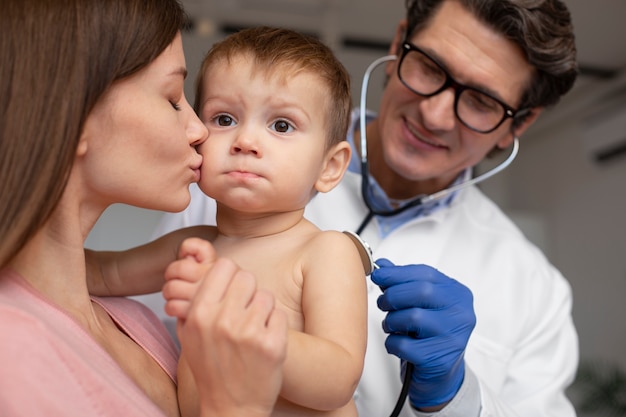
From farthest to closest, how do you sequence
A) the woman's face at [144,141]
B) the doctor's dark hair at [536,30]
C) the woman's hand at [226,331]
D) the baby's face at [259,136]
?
the doctor's dark hair at [536,30], the baby's face at [259,136], the woman's face at [144,141], the woman's hand at [226,331]

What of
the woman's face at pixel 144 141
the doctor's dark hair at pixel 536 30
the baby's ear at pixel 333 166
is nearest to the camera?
the woman's face at pixel 144 141

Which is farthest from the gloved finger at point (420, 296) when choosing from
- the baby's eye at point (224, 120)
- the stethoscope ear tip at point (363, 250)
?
the baby's eye at point (224, 120)

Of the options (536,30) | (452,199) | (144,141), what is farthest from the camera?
(452,199)

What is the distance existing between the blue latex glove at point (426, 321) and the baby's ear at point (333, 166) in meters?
0.18

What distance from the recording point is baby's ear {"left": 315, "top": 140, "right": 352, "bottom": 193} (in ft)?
3.57

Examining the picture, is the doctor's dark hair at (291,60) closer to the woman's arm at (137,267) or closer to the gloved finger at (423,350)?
the woman's arm at (137,267)

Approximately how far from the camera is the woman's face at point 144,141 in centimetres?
85

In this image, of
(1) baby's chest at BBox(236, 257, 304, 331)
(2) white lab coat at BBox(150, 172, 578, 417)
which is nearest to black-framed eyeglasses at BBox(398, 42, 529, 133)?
(2) white lab coat at BBox(150, 172, 578, 417)

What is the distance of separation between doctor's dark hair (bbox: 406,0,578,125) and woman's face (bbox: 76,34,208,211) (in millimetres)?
925

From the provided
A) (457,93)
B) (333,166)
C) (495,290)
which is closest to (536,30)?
(457,93)

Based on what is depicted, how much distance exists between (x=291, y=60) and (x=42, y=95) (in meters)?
0.37

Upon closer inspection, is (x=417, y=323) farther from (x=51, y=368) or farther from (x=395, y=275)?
(x=51, y=368)

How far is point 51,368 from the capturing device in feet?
2.40

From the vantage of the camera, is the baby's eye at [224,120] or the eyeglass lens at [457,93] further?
the eyeglass lens at [457,93]
